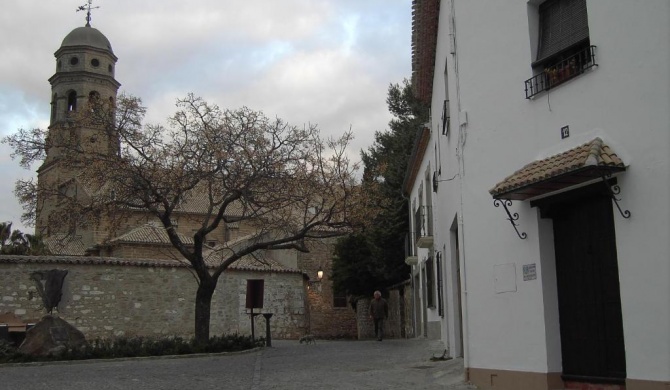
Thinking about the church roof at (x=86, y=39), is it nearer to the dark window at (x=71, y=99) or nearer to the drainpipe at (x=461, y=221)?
the dark window at (x=71, y=99)

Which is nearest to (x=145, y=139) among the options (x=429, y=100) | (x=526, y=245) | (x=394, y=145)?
(x=429, y=100)

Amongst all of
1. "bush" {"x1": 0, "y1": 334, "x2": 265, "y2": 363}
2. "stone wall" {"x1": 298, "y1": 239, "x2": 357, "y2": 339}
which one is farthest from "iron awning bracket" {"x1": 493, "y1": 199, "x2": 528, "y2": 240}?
"stone wall" {"x1": 298, "y1": 239, "x2": 357, "y2": 339}

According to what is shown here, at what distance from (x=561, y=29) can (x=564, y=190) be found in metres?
1.99

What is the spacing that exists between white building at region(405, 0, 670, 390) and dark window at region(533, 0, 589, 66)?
0.02m

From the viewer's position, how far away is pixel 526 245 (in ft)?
26.7

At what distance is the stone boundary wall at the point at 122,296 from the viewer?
846 inches

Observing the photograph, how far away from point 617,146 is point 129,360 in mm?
12592

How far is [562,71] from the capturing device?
25.6 feet

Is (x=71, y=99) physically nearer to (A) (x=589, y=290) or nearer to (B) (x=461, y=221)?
(B) (x=461, y=221)

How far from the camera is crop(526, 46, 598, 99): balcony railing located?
7465 millimetres

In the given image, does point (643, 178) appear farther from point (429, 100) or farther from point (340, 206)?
point (340, 206)

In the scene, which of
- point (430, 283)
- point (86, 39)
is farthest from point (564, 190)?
point (86, 39)

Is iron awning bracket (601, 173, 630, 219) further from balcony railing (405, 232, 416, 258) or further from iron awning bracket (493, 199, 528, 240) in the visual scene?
balcony railing (405, 232, 416, 258)

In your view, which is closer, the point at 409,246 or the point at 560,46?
the point at 560,46
